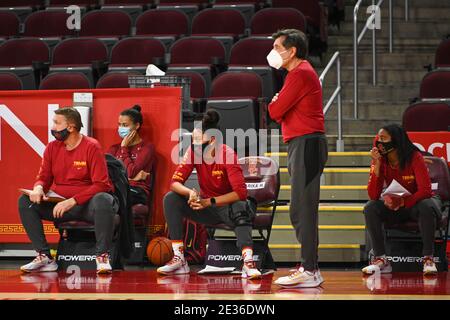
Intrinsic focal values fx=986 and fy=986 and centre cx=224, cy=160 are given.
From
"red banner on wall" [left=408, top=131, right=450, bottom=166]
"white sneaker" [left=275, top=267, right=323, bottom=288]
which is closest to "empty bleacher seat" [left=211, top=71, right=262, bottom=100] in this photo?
"red banner on wall" [left=408, top=131, right=450, bottom=166]

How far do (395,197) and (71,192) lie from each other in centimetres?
248

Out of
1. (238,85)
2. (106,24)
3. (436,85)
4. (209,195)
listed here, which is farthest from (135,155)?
(106,24)

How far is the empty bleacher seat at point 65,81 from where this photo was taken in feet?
33.3

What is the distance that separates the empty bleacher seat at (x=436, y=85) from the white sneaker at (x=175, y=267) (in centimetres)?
380

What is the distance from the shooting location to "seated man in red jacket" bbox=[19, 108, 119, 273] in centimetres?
744

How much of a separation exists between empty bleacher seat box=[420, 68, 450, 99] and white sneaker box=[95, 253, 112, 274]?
164 inches

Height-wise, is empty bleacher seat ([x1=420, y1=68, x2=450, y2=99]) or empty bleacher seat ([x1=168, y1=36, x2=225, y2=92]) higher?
empty bleacher seat ([x1=168, y1=36, x2=225, y2=92])

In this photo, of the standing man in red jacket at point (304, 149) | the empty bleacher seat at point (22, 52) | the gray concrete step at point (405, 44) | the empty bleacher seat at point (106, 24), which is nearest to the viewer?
the standing man in red jacket at point (304, 149)

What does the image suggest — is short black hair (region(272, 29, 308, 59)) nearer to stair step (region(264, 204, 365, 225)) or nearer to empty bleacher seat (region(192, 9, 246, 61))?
stair step (region(264, 204, 365, 225))

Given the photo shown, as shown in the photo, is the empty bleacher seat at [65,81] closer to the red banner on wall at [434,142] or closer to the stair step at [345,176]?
the stair step at [345,176]

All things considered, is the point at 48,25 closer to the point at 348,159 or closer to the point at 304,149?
the point at 348,159

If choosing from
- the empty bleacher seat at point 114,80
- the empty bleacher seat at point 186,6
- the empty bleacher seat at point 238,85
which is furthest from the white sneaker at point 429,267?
the empty bleacher seat at point 186,6

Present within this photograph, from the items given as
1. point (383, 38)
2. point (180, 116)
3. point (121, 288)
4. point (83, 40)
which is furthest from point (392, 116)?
point (121, 288)
